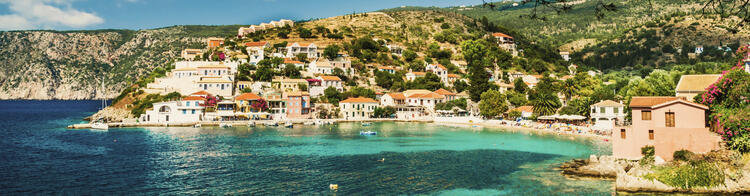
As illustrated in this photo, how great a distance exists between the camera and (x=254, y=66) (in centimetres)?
8012

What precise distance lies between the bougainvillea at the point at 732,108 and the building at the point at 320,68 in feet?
203

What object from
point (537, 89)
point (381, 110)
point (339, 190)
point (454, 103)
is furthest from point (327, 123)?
point (339, 190)

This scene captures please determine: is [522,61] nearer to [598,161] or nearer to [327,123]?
[327,123]

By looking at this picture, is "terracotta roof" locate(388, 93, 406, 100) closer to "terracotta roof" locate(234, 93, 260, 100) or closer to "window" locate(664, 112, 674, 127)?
"terracotta roof" locate(234, 93, 260, 100)

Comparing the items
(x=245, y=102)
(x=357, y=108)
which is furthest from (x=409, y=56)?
(x=245, y=102)

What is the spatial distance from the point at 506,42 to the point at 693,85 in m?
75.2

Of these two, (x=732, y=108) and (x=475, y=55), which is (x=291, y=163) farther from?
(x=475, y=55)

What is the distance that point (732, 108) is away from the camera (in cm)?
2470

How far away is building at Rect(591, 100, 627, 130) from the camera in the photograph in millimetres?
49750

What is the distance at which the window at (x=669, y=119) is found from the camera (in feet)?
82.4

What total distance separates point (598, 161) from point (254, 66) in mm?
62910

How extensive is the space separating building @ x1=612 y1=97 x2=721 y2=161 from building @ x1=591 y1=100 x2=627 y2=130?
2389 centimetres

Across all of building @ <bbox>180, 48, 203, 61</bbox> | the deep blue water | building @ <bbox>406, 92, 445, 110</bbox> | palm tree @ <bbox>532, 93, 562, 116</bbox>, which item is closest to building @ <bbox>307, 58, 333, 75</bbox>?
building @ <bbox>406, 92, 445, 110</bbox>

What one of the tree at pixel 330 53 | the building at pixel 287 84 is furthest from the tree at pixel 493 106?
the tree at pixel 330 53
